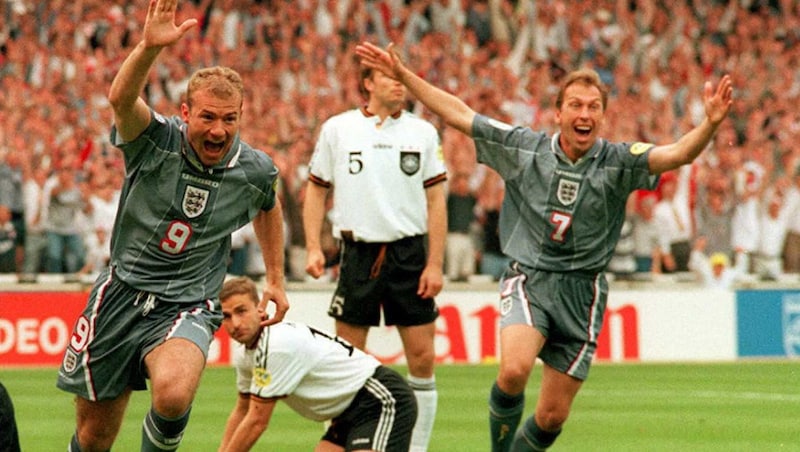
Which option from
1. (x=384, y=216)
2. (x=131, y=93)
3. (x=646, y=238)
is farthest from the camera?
(x=646, y=238)

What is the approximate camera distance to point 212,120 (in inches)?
281

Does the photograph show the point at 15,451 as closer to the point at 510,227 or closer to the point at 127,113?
the point at 127,113

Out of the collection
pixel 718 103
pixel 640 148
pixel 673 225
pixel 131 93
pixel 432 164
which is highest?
pixel 131 93

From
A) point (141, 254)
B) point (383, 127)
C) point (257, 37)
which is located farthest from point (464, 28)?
point (141, 254)

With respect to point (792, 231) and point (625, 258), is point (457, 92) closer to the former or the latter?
point (625, 258)

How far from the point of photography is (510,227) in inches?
348

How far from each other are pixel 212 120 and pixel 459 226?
11.4 meters

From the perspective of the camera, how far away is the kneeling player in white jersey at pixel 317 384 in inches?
288

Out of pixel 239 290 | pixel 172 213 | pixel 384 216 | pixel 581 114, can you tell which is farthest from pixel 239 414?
pixel 581 114

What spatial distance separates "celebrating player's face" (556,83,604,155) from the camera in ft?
27.9

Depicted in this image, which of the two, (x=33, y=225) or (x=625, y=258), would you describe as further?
(x=625, y=258)

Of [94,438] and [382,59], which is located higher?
[382,59]

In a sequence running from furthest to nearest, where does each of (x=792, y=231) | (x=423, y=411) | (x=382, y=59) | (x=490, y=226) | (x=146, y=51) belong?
(x=792, y=231), (x=490, y=226), (x=423, y=411), (x=382, y=59), (x=146, y=51)

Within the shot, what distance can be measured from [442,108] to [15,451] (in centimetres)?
354
